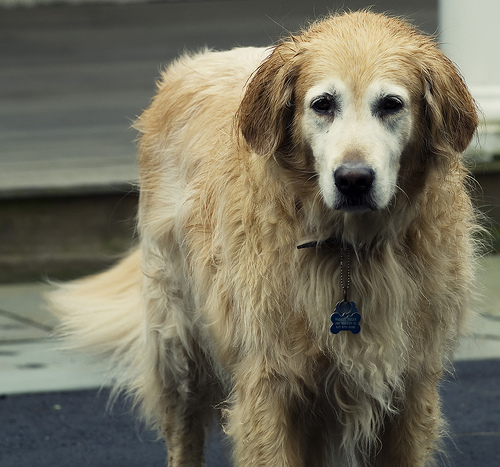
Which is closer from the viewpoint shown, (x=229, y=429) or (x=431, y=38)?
(x=431, y=38)

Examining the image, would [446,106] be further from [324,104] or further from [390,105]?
[324,104]

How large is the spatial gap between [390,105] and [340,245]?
497 millimetres

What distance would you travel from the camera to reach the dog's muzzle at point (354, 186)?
292 centimetres

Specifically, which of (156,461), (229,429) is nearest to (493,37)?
(156,461)

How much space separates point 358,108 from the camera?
9.95ft

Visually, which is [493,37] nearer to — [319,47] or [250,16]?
[319,47]

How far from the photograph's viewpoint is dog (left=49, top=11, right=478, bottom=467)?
121 inches

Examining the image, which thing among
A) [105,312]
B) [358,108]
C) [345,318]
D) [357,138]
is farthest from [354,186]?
[105,312]

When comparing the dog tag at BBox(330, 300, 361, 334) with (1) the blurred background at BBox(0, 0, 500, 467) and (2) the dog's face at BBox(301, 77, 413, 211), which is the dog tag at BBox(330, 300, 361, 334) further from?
(1) the blurred background at BBox(0, 0, 500, 467)

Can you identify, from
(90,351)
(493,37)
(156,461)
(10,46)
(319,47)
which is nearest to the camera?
(319,47)

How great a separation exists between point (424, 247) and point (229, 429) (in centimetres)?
95

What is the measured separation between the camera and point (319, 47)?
3.15 meters

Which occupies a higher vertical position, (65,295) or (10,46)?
(65,295)

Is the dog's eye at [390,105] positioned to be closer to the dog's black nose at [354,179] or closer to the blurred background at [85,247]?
the dog's black nose at [354,179]
